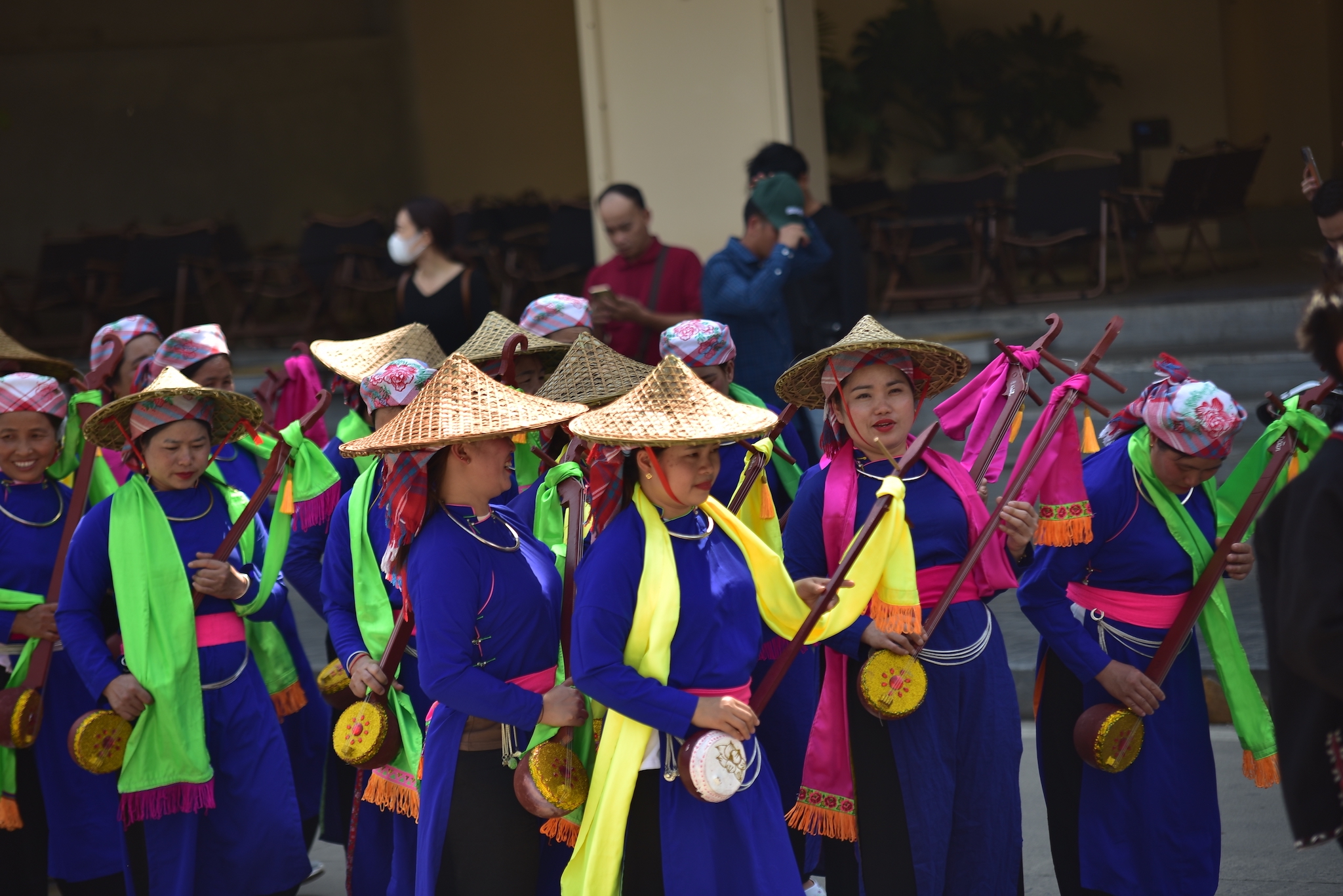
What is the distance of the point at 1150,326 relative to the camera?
29.9ft

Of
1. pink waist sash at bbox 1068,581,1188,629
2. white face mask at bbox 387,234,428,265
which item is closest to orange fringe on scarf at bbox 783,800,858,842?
pink waist sash at bbox 1068,581,1188,629

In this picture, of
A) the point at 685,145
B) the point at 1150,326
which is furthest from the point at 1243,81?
the point at 685,145

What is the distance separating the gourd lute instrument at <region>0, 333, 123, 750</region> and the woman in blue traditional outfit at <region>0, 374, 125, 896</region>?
5cm

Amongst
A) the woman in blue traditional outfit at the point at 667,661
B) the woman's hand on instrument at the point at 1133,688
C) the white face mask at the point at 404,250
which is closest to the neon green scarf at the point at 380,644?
the woman in blue traditional outfit at the point at 667,661

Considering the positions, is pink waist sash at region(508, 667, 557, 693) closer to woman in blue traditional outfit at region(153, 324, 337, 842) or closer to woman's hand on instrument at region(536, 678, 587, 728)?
woman's hand on instrument at region(536, 678, 587, 728)

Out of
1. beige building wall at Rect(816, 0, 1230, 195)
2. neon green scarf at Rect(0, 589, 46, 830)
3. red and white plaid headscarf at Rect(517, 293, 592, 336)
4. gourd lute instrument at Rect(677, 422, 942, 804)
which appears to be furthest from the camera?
beige building wall at Rect(816, 0, 1230, 195)

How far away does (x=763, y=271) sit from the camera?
5.15 m

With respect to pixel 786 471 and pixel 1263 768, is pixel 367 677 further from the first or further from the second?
pixel 1263 768

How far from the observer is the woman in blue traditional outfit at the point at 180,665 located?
3.76 m

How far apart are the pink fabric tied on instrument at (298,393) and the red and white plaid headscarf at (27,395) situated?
107cm

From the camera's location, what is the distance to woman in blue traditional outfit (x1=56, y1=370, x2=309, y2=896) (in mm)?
Result: 3762

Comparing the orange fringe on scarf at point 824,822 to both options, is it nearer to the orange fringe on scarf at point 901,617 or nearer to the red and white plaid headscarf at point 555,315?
the orange fringe on scarf at point 901,617

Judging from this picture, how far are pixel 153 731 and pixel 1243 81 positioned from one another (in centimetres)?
1360

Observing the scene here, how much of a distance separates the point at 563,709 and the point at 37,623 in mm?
1997
